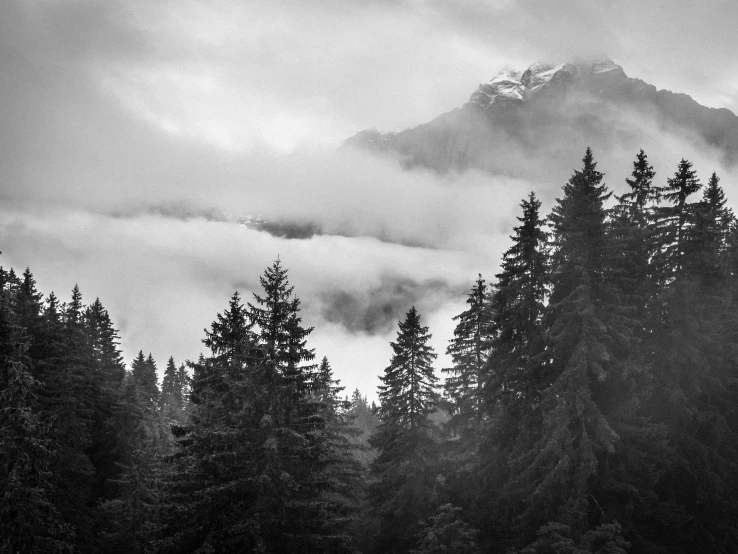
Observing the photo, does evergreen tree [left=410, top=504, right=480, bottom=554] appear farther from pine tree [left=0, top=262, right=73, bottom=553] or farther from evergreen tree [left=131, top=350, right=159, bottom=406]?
evergreen tree [left=131, top=350, right=159, bottom=406]

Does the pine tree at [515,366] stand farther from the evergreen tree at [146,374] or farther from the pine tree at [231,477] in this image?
the evergreen tree at [146,374]

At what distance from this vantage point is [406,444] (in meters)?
30.4

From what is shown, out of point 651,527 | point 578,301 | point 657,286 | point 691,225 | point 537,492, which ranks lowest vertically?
point 651,527

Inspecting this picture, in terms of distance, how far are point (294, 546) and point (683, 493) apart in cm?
1839

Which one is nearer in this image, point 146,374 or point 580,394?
point 580,394

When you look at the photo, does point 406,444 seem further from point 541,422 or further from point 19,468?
point 19,468

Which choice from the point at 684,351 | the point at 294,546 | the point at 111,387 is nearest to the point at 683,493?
the point at 684,351

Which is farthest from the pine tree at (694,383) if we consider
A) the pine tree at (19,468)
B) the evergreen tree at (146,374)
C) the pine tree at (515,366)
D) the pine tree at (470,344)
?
the evergreen tree at (146,374)

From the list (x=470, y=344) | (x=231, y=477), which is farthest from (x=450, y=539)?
(x=470, y=344)

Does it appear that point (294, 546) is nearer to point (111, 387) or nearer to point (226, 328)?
point (226, 328)

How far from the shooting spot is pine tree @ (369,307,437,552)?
29.2 metres

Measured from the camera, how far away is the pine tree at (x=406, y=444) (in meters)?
29.2

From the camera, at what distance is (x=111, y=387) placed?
4953cm

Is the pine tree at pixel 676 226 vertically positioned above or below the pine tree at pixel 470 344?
above
